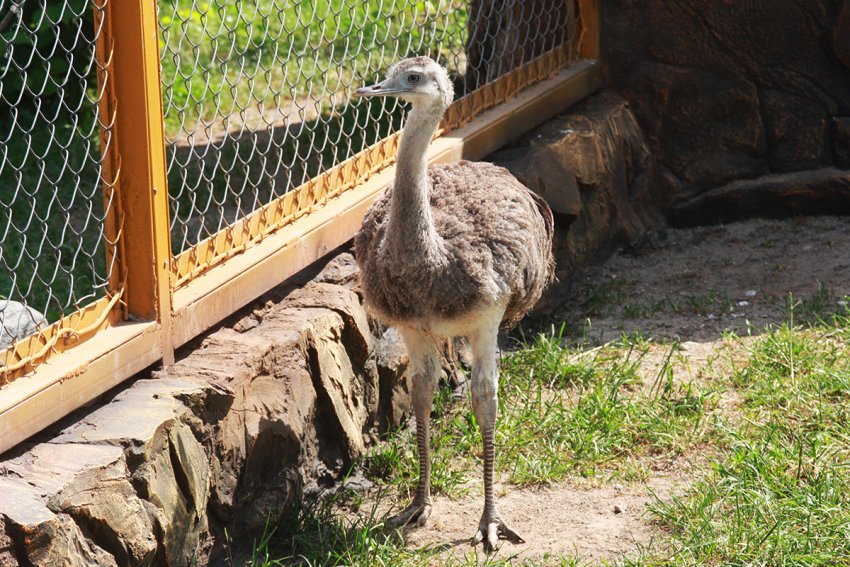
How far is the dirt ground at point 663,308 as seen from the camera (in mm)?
4254

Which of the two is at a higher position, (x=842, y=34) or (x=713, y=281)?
(x=842, y=34)

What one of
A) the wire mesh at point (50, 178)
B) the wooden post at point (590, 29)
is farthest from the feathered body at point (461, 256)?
the wooden post at point (590, 29)

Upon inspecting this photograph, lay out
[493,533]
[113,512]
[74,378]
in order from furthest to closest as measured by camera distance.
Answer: [493,533]
[74,378]
[113,512]

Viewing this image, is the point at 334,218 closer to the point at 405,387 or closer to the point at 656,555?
the point at 405,387

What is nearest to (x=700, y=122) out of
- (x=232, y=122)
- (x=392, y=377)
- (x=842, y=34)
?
(x=842, y=34)

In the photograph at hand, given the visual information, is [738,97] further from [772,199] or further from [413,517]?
[413,517]

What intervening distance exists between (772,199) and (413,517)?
3578mm

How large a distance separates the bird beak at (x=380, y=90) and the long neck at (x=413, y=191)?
10cm

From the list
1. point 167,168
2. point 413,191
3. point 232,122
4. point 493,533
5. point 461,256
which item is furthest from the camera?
point 232,122

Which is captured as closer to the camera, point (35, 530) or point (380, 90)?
point (35, 530)

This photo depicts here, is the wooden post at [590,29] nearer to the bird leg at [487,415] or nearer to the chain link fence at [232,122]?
the chain link fence at [232,122]

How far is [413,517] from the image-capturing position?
171 inches

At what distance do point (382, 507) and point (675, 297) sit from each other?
92.6 inches

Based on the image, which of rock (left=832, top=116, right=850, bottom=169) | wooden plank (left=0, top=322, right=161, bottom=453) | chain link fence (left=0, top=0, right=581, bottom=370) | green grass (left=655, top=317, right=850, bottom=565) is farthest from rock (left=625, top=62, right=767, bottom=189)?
wooden plank (left=0, top=322, right=161, bottom=453)
